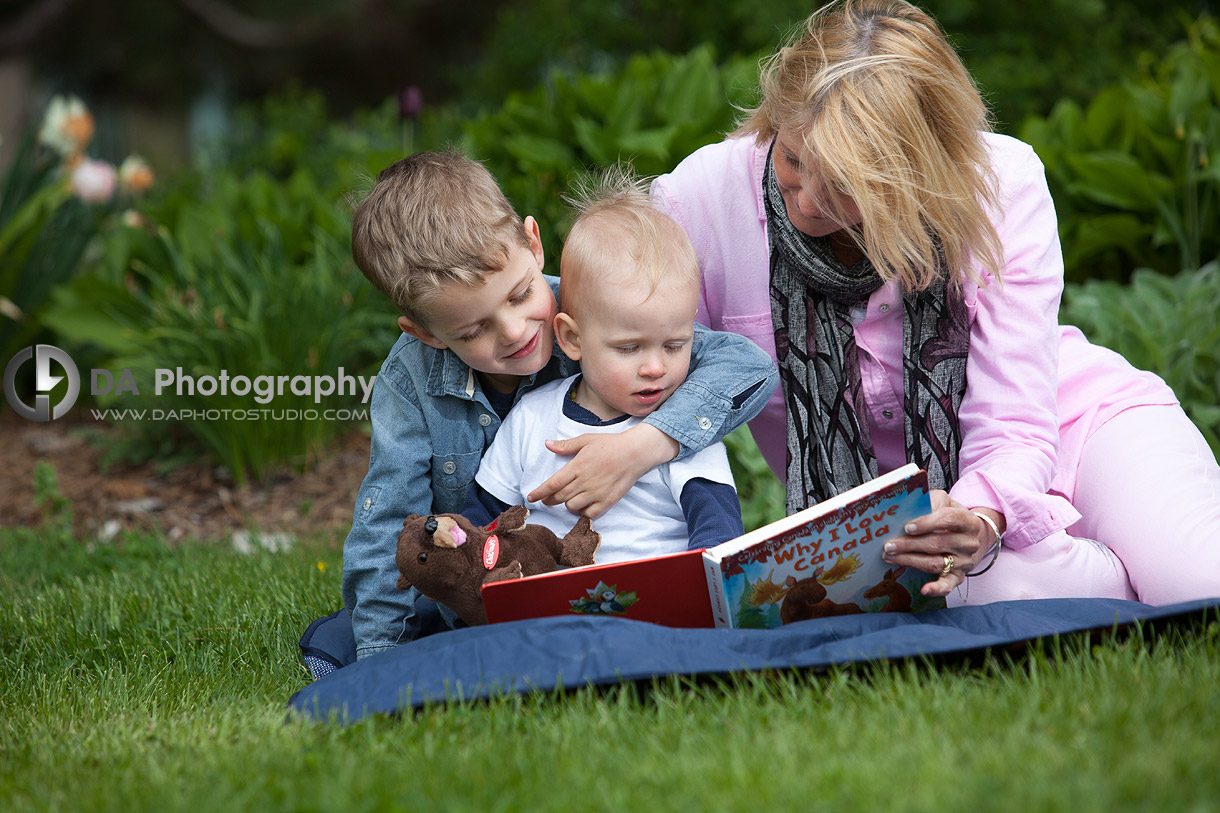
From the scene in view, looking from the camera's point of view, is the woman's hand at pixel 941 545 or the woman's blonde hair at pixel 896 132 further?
the woman's blonde hair at pixel 896 132

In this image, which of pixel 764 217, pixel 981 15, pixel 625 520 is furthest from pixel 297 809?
pixel 981 15

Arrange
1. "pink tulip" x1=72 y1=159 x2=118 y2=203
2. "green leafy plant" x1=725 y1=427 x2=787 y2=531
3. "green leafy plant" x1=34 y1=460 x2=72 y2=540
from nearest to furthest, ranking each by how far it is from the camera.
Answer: "green leafy plant" x1=725 y1=427 x2=787 y2=531 → "green leafy plant" x1=34 y1=460 x2=72 y2=540 → "pink tulip" x1=72 y1=159 x2=118 y2=203

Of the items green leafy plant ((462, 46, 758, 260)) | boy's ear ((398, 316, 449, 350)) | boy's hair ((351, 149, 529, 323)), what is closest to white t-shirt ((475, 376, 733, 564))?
boy's ear ((398, 316, 449, 350))

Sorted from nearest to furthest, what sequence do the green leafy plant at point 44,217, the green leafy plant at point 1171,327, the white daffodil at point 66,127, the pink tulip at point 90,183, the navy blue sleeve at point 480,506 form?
the navy blue sleeve at point 480,506
the green leafy plant at point 1171,327
the green leafy plant at point 44,217
the pink tulip at point 90,183
the white daffodil at point 66,127

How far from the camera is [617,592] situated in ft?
6.75

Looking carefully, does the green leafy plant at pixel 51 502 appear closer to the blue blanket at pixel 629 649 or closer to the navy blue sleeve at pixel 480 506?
the navy blue sleeve at pixel 480 506

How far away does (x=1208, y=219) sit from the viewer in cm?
415

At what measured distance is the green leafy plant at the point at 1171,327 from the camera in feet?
11.6

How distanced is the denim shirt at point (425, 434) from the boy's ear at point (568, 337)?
0.40 feet

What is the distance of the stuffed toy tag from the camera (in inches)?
82.3

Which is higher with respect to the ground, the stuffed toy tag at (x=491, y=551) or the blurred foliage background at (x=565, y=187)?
the blurred foliage background at (x=565, y=187)

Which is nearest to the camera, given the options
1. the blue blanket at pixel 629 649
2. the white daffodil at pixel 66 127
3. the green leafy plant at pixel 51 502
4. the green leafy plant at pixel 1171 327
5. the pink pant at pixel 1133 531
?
the blue blanket at pixel 629 649

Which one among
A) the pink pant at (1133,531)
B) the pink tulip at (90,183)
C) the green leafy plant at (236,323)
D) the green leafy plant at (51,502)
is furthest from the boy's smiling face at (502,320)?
the pink tulip at (90,183)

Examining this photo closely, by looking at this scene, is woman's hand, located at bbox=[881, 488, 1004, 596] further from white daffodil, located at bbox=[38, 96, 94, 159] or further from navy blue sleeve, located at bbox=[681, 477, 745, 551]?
white daffodil, located at bbox=[38, 96, 94, 159]
